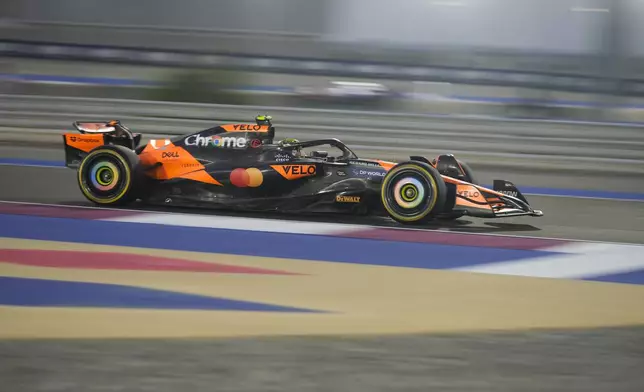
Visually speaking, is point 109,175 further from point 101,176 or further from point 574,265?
A: point 574,265

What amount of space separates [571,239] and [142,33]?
65.6ft

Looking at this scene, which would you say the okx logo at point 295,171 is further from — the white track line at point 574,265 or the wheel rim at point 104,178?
the white track line at point 574,265

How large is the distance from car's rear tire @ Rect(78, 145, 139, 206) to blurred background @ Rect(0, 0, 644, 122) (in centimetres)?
899

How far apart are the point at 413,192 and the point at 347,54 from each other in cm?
1569

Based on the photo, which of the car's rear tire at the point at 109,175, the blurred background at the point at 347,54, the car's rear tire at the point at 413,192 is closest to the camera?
the car's rear tire at the point at 413,192

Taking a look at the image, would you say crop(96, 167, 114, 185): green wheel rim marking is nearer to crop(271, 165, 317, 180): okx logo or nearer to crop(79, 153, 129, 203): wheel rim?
crop(79, 153, 129, 203): wheel rim

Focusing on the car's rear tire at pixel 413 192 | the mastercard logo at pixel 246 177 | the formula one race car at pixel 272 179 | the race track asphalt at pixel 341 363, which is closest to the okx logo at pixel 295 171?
the formula one race car at pixel 272 179

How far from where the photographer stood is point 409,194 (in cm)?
833

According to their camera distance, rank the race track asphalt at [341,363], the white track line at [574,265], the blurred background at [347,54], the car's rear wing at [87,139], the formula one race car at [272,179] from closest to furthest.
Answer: the race track asphalt at [341,363], the white track line at [574,265], the formula one race car at [272,179], the car's rear wing at [87,139], the blurred background at [347,54]

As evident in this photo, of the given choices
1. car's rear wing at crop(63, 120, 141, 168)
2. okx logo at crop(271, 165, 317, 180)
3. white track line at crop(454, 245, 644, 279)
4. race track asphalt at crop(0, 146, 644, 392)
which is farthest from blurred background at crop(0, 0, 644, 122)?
race track asphalt at crop(0, 146, 644, 392)

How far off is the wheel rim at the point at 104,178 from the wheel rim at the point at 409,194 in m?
2.50

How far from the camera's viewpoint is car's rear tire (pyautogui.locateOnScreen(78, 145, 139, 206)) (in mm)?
8953

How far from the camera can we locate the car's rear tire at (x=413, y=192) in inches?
323

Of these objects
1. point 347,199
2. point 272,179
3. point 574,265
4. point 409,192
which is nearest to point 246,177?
point 272,179
